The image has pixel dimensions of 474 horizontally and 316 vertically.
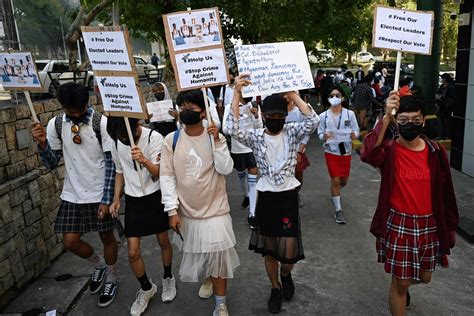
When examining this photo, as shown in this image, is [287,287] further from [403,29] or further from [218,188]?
[403,29]

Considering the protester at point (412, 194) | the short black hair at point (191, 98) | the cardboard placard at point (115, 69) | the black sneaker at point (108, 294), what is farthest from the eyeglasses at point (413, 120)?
the black sneaker at point (108, 294)

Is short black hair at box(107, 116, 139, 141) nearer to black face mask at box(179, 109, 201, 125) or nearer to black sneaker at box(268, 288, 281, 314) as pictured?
black face mask at box(179, 109, 201, 125)

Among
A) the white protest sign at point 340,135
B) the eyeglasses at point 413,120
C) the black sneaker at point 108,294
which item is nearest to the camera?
the eyeglasses at point 413,120

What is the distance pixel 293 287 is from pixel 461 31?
6.19 m

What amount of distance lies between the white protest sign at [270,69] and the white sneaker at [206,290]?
70.7 inches

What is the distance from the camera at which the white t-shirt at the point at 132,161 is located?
136 inches

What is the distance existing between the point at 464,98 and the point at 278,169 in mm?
5720

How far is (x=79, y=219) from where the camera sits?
12.3ft

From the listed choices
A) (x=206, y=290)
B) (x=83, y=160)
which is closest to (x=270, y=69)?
(x=83, y=160)

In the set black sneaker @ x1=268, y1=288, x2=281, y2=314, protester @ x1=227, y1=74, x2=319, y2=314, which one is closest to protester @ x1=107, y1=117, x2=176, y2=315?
protester @ x1=227, y1=74, x2=319, y2=314

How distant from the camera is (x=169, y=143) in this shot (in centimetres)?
331

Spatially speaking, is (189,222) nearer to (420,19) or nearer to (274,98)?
(274,98)

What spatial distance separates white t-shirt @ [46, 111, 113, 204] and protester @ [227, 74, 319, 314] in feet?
3.98

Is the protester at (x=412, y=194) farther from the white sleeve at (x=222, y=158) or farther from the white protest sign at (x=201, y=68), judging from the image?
the white protest sign at (x=201, y=68)
